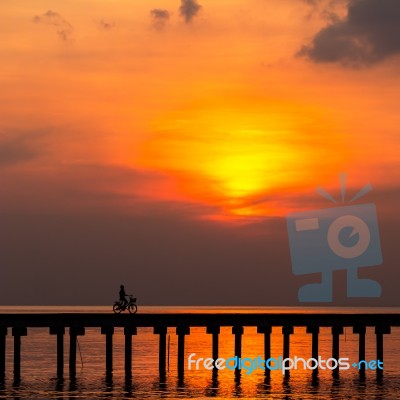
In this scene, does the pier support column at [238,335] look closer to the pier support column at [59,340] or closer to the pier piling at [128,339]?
the pier piling at [128,339]

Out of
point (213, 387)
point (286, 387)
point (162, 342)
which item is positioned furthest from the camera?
point (162, 342)

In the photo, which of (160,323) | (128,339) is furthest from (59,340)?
(160,323)

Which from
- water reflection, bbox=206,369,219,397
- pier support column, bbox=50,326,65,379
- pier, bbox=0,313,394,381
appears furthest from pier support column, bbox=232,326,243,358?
pier support column, bbox=50,326,65,379

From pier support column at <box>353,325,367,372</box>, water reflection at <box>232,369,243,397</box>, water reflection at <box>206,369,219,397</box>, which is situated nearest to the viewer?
water reflection at <box>206,369,219,397</box>

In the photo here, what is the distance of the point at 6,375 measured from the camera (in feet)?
201

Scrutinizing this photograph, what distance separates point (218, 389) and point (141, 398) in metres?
5.76

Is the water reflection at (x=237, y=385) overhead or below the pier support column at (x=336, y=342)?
below

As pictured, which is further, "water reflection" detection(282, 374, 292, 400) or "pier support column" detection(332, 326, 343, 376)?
"pier support column" detection(332, 326, 343, 376)

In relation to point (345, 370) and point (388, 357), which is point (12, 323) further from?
point (388, 357)

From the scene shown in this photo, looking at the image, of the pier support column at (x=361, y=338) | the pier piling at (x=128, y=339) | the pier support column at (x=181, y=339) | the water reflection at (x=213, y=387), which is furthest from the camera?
the pier support column at (x=361, y=338)


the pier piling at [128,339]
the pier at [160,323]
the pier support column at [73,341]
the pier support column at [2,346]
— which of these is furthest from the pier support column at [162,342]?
the pier support column at [2,346]

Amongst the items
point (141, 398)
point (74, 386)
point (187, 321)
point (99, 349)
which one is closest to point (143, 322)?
point (187, 321)

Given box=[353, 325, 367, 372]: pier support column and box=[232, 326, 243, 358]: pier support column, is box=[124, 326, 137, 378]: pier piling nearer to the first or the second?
box=[232, 326, 243, 358]: pier support column

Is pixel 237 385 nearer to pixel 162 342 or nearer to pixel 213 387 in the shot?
pixel 213 387
